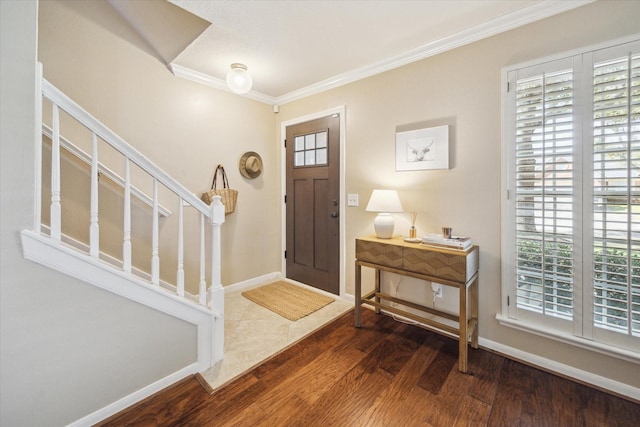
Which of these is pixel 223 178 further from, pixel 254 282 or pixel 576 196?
pixel 576 196

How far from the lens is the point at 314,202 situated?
3246 mm

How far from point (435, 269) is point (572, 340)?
895mm

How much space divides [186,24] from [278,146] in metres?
1.69

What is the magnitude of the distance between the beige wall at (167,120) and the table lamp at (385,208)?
1697 mm

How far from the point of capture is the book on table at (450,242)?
1932 millimetres

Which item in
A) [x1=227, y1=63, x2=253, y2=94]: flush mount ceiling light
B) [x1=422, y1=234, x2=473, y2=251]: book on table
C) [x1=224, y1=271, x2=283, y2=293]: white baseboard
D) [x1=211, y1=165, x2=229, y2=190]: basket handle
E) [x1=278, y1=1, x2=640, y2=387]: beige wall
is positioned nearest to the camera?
[x1=278, y1=1, x2=640, y2=387]: beige wall

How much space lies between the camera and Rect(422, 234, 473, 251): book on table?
1932 millimetres

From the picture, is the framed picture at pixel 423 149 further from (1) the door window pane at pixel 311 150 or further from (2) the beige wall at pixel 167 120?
(2) the beige wall at pixel 167 120

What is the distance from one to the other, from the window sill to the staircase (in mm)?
2056

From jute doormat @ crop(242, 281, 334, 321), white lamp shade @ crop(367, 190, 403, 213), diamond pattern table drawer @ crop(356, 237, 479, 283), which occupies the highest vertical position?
white lamp shade @ crop(367, 190, 403, 213)

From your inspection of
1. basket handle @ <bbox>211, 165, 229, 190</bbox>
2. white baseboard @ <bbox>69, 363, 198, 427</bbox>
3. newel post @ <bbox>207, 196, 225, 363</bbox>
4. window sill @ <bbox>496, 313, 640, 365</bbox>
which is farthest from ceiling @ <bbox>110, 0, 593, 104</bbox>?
white baseboard @ <bbox>69, 363, 198, 427</bbox>

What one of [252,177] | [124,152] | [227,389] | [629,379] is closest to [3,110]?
[124,152]

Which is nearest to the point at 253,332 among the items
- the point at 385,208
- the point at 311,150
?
the point at 385,208

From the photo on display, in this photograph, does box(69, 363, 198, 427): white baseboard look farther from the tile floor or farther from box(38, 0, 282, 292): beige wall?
box(38, 0, 282, 292): beige wall
